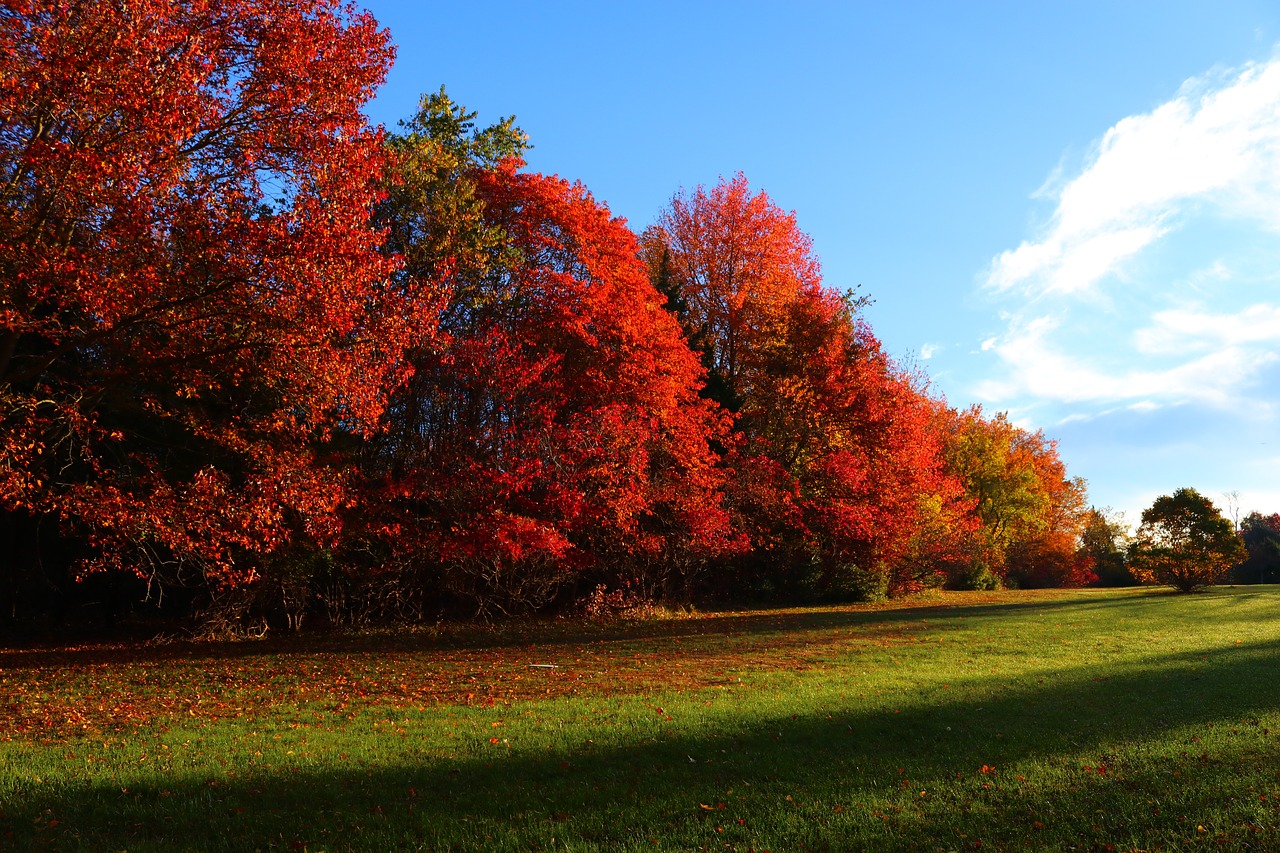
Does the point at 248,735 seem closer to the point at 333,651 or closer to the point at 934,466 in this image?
the point at 333,651

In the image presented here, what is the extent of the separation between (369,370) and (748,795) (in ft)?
35.6

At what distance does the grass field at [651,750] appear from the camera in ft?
19.1

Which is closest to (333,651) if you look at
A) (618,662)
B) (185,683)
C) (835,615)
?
(185,683)

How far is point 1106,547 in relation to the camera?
5338 cm

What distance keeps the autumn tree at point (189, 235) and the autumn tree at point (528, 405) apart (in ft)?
12.6

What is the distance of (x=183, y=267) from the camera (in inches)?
517

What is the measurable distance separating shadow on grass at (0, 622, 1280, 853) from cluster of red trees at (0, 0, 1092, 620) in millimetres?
8328

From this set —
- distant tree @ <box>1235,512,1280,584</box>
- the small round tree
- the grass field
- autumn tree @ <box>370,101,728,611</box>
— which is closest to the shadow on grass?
the grass field

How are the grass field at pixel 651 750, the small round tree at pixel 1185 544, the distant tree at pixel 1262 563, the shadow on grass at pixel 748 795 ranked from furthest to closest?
1. the distant tree at pixel 1262 563
2. the small round tree at pixel 1185 544
3. the grass field at pixel 651 750
4. the shadow on grass at pixel 748 795

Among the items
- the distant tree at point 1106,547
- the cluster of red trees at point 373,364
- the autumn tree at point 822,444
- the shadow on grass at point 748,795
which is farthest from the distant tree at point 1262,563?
the shadow on grass at point 748,795

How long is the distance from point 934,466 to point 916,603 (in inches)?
263

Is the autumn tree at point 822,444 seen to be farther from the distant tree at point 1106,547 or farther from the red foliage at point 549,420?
the distant tree at point 1106,547

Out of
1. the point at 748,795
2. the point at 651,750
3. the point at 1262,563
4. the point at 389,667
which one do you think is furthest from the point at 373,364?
the point at 1262,563

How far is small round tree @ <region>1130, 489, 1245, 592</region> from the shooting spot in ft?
106
